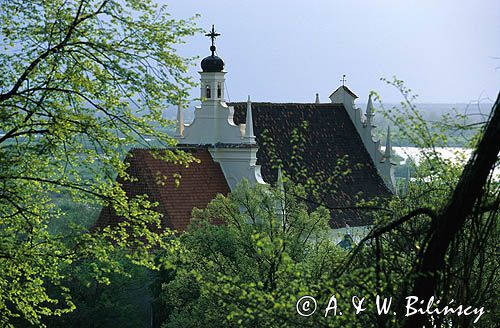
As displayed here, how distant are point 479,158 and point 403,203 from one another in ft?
33.5

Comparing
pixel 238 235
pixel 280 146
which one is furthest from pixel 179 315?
pixel 280 146

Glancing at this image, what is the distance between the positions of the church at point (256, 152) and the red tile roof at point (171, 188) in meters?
0.04

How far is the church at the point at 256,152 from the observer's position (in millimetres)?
44594

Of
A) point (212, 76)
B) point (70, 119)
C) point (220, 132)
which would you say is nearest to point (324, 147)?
point (220, 132)

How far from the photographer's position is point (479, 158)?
7258 mm

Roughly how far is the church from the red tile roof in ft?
0.12

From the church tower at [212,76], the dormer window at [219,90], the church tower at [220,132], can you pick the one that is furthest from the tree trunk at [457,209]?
the dormer window at [219,90]

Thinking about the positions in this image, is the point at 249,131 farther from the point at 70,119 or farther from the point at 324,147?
the point at 70,119

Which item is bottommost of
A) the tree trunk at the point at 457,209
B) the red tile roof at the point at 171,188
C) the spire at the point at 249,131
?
the tree trunk at the point at 457,209

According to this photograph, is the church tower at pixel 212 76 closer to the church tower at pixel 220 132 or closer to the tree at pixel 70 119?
the church tower at pixel 220 132

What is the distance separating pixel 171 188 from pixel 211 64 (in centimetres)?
621

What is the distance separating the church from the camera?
1756 inches

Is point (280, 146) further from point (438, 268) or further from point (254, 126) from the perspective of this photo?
point (438, 268)

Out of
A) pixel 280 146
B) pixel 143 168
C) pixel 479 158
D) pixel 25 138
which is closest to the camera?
pixel 479 158
